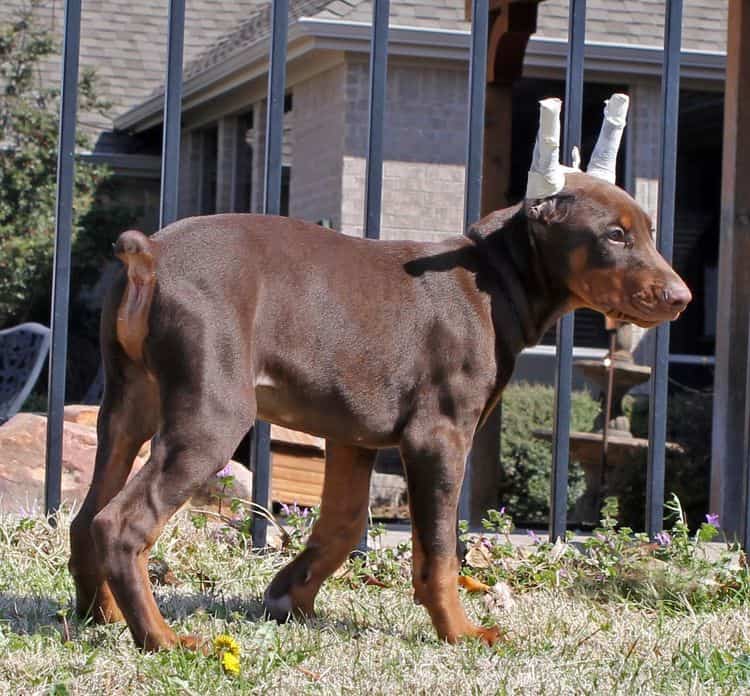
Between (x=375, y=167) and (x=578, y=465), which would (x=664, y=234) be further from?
(x=578, y=465)

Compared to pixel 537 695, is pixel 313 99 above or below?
above

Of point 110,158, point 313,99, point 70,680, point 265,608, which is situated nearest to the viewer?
point 70,680

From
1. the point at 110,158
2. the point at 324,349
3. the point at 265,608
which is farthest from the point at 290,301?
the point at 110,158

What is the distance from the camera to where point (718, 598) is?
4816 mm

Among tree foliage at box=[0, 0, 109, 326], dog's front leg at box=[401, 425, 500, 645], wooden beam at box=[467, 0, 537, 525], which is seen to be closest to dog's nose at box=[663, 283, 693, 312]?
dog's front leg at box=[401, 425, 500, 645]

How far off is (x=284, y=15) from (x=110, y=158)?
11.7m

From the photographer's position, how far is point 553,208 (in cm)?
385

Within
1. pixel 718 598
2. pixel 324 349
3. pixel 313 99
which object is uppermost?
pixel 313 99

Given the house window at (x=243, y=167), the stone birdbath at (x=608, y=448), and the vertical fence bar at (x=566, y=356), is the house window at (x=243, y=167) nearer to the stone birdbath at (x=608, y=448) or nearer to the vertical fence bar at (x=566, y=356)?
the stone birdbath at (x=608, y=448)

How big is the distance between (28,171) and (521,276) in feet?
38.6

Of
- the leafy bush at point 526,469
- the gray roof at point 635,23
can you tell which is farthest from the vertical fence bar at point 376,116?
the gray roof at point 635,23

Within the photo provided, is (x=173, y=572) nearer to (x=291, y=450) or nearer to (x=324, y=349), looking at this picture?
(x=324, y=349)

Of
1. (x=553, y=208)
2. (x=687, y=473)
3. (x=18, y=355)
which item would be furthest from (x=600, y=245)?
(x=18, y=355)

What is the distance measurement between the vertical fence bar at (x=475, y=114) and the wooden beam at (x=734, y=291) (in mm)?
1949
